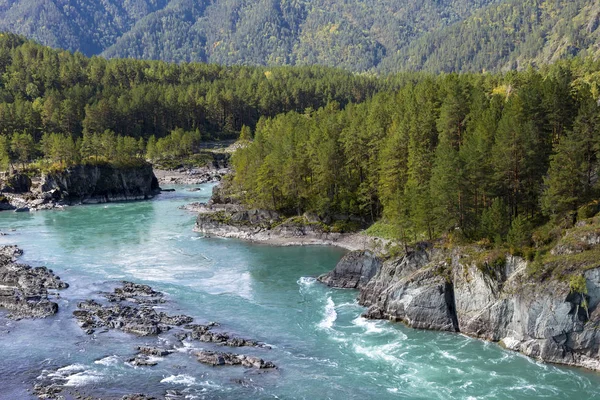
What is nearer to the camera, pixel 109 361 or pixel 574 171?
pixel 109 361

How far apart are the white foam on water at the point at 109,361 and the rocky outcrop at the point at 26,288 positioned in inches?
601

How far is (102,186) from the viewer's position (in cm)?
14862

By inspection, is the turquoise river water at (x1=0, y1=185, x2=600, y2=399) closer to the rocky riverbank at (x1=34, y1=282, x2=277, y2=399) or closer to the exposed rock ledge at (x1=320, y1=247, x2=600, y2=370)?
the rocky riverbank at (x1=34, y1=282, x2=277, y2=399)

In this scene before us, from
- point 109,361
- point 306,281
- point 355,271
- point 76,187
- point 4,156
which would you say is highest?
point 4,156

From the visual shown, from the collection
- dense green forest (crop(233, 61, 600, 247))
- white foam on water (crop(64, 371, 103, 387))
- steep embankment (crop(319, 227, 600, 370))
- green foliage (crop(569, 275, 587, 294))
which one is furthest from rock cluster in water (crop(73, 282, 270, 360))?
green foliage (crop(569, 275, 587, 294))

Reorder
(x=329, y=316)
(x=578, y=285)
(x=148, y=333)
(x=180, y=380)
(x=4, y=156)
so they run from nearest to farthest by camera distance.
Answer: (x=180, y=380) → (x=578, y=285) → (x=148, y=333) → (x=329, y=316) → (x=4, y=156)

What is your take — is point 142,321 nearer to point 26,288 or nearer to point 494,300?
point 26,288

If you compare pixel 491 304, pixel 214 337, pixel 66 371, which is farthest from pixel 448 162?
pixel 66 371

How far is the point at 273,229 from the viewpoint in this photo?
99.2 meters

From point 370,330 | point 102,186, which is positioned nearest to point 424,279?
point 370,330

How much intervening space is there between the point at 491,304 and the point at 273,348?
67.9 feet

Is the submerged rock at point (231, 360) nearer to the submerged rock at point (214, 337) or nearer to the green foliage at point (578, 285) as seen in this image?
the submerged rock at point (214, 337)

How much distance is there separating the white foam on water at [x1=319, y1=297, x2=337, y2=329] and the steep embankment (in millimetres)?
3629

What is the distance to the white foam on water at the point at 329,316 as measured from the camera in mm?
59406
